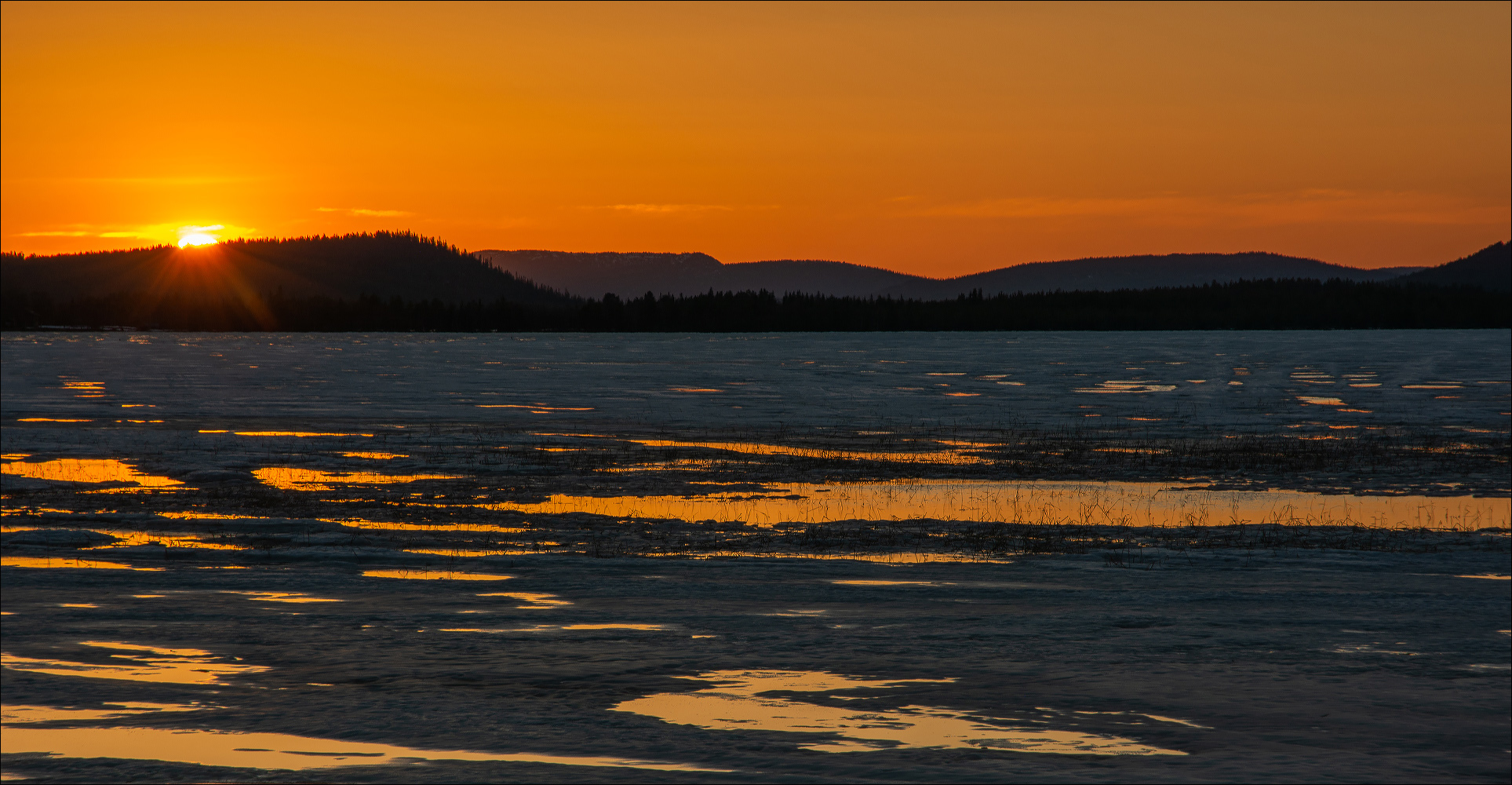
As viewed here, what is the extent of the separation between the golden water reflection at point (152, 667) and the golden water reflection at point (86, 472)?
42.1 ft

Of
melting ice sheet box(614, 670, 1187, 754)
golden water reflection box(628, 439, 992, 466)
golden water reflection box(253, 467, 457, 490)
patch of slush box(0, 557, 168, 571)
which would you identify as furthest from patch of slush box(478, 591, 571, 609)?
golden water reflection box(628, 439, 992, 466)

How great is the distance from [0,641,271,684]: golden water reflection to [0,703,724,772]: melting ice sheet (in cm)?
117

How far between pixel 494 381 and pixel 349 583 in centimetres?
5017

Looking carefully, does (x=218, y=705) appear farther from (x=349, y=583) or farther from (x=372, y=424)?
(x=372, y=424)

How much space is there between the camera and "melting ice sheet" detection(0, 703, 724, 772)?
7.54 m

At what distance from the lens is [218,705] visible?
28.6 ft

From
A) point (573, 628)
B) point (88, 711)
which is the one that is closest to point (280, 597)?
point (573, 628)

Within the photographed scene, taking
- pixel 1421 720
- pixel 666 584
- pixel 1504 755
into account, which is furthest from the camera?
pixel 666 584

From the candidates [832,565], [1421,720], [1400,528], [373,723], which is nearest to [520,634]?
[373,723]

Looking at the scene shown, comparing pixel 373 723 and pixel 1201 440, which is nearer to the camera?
pixel 373 723

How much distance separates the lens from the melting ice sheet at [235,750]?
297 inches

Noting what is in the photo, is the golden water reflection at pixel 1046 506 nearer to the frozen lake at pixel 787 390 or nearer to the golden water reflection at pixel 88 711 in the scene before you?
the golden water reflection at pixel 88 711

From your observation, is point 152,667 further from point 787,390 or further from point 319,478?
point 787,390

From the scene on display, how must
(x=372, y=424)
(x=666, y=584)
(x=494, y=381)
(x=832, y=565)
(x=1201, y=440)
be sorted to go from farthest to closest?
1. (x=494, y=381)
2. (x=372, y=424)
3. (x=1201, y=440)
4. (x=832, y=565)
5. (x=666, y=584)
